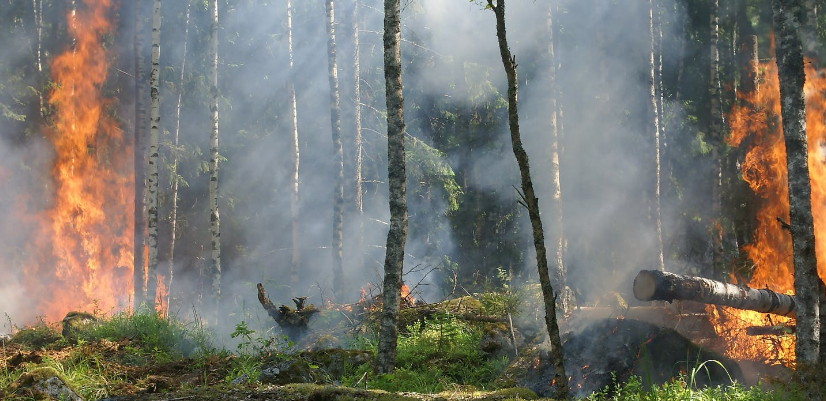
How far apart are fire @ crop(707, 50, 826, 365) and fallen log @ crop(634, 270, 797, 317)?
88 centimetres

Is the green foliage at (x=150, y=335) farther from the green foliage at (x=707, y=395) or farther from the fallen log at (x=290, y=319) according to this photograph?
the green foliage at (x=707, y=395)

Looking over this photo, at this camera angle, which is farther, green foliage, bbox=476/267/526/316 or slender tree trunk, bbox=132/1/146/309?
slender tree trunk, bbox=132/1/146/309

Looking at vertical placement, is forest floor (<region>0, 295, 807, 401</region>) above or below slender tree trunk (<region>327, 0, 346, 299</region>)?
below

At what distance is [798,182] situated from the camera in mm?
7395

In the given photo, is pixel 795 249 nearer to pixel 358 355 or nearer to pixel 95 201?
pixel 358 355

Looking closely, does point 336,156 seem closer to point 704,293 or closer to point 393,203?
point 393,203

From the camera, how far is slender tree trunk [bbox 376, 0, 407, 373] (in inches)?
328

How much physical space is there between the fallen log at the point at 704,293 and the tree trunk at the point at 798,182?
1467 mm

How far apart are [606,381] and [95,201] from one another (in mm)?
19170

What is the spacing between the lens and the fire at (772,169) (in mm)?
14094

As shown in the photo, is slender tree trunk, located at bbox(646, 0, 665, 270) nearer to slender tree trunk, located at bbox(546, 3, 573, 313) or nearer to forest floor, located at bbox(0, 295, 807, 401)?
slender tree trunk, located at bbox(546, 3, 573, 313)

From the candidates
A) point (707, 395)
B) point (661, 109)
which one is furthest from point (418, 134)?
point (707, 395)

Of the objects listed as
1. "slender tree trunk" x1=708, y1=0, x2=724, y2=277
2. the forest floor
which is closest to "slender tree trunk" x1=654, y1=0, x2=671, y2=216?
"slender tree trunk" x1=708, y1=0, x2=724, y2=277

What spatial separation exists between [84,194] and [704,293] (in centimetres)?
1957
